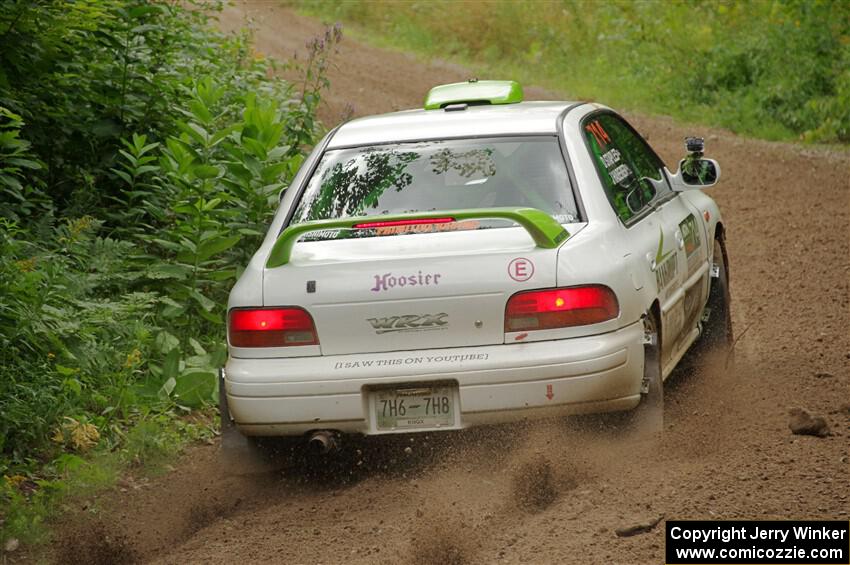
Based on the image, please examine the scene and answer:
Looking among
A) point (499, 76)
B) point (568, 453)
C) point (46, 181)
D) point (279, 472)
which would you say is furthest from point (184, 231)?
point (499, 76)

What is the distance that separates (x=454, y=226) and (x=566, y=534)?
1507 millimetres

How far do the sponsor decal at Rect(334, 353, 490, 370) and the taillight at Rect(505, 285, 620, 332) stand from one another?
0.59 ft

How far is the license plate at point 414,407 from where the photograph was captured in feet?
17.4

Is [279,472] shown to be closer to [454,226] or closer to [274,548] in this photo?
[274,548]

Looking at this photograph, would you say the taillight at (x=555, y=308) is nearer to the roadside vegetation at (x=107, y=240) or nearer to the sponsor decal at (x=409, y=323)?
the sponsor decal at (x=409, y=323)

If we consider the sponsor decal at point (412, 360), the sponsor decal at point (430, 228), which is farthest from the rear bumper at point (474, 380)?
the sponsor decal at point (430, 228)

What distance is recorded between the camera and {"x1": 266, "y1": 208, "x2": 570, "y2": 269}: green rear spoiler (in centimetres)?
524

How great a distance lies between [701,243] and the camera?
280 inches

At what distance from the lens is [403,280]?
5289mm

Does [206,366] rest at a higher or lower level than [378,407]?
lower

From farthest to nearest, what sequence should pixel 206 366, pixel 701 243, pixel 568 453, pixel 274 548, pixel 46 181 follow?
1. pixel 46 181
2. pixel 206 366
3. pixel 701 243
4. pixel 568 453
5. pixel 274 548

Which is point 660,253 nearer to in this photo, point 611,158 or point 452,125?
point 611,158

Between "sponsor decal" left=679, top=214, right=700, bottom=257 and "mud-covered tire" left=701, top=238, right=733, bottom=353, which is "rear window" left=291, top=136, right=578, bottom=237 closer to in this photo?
"sponsor decal" left=679, top=214, right=700, bottom=257

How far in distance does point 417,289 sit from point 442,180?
2.97ft
